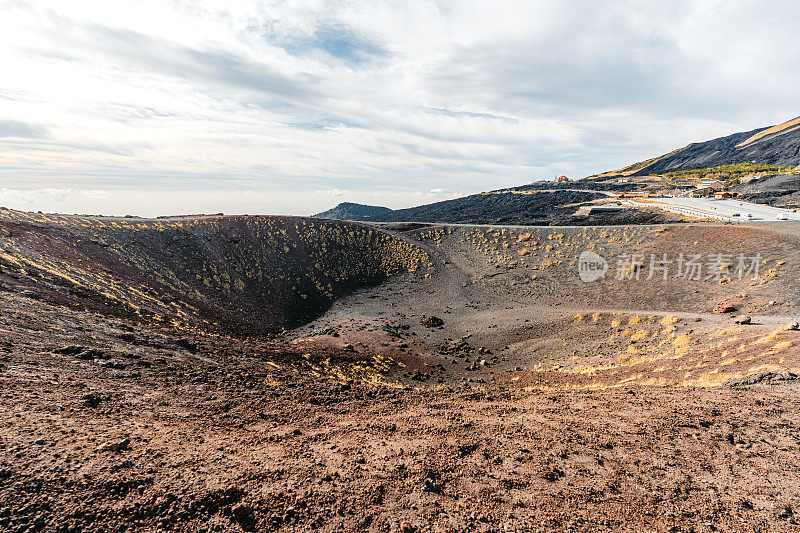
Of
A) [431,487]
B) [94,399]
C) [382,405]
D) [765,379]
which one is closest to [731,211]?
[765,379]

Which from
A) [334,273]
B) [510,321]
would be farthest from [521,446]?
[334,273]

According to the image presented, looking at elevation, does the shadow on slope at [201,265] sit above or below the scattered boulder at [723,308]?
above

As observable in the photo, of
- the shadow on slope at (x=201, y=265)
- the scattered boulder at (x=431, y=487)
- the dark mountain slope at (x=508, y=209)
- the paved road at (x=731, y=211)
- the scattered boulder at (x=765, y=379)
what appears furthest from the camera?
the dark mountain slope at (x=508, y=209)

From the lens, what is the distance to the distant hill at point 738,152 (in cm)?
9212

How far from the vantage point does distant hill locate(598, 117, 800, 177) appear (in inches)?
3627

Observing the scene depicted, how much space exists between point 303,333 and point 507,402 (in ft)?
59.6

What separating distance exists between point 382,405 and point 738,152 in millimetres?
159939

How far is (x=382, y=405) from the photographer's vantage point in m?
11.5

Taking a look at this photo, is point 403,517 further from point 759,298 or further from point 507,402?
point 759,298

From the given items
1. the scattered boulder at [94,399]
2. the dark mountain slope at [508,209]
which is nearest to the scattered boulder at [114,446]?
the scattered boulder at [94,399]

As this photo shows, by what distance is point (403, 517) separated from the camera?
18.3 ft

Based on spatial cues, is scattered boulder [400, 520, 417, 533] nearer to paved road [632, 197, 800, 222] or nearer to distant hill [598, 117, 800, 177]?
paved road [632, 197, 800, 222]

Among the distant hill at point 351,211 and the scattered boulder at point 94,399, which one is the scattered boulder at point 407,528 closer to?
the scattered boulder at point 94,399

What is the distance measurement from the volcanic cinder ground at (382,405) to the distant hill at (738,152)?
10512 cm
